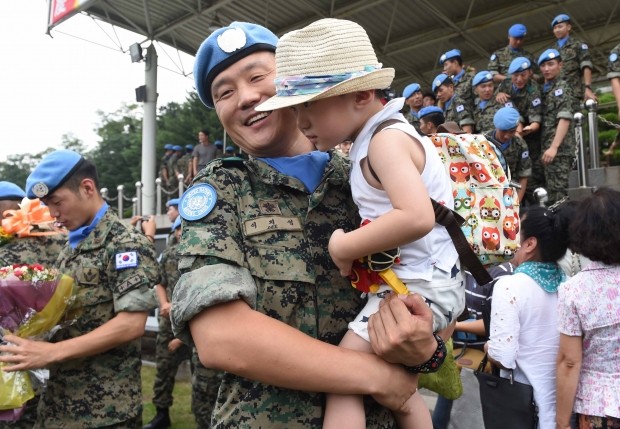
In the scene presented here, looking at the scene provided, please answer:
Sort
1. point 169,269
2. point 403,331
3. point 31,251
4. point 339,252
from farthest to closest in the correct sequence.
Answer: point 169,269 → point 31,251 → point 339,252 → point 403,331

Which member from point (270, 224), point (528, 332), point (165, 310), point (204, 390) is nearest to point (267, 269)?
point (270, 224)

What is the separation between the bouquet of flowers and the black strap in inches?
77.1

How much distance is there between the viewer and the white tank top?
4.82 feet

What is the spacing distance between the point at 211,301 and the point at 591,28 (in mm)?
13598

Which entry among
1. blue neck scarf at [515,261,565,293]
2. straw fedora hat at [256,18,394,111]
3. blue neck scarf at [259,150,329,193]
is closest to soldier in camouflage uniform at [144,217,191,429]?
blue neck scarf at [515,261,565,293]

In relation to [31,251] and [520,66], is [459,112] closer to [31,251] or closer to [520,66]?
[520,66]

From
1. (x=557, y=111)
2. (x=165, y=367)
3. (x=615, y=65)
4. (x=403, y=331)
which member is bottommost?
(x=165, y=367)

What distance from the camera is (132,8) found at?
13430mm

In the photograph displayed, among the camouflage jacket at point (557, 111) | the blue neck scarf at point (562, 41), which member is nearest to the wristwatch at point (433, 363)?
the camouflage jacket at point (557, 111)

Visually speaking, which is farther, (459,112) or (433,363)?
(459,112)

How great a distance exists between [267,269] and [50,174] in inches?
77.2

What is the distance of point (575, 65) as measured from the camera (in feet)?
24.3

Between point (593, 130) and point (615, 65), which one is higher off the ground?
point (615, 65)

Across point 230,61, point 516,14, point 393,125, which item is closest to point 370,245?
point 393,125
